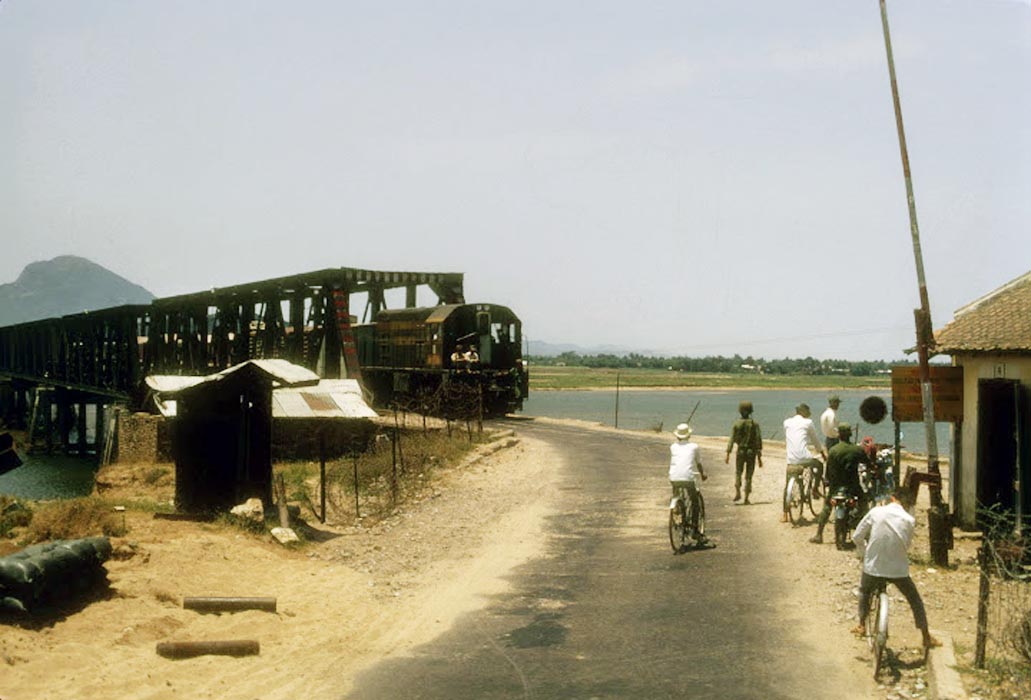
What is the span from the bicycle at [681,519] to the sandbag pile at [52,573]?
8.17 metres

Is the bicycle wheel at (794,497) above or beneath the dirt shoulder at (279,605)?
above

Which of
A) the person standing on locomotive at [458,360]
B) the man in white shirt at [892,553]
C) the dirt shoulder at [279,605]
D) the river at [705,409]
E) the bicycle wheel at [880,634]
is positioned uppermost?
the person standing on locomotive at [458,360]

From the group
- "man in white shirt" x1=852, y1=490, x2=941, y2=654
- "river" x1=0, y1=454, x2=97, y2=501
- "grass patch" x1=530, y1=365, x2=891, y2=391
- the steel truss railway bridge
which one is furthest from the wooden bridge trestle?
"grass patch" x1=530, y1=365, x2=891, y2=391

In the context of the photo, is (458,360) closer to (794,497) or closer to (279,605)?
(794,497)

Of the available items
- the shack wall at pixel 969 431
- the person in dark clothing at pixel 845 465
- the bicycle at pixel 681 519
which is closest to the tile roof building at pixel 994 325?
the shack wall at pixel 969 431

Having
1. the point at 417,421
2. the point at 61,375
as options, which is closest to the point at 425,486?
the point at 417,421

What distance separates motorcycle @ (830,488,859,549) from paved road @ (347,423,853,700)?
1.25m

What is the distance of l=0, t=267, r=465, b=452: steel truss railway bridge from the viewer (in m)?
35.1

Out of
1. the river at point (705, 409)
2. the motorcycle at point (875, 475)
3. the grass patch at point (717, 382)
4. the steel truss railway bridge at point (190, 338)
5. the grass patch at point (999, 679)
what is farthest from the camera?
the grass patch at point (717, 382)

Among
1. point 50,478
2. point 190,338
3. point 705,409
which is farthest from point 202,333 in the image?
point 705,409

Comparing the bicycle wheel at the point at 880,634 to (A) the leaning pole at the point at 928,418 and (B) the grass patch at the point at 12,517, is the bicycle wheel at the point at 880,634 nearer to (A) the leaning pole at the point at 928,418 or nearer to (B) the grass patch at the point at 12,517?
(A) the leaning pole at the point at 928,418

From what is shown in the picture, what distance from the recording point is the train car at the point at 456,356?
37.7m

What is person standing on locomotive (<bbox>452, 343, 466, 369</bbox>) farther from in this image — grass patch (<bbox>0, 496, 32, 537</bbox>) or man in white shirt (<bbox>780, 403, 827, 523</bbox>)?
grass patch (<bbox>0, 496, 32, 537</bbox>)

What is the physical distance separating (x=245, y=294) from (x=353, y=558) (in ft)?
89.9
